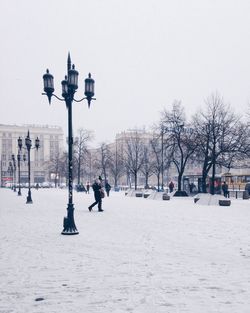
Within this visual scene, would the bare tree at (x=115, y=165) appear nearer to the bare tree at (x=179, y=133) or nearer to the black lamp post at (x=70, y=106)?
the bare tree at (x=179, y=133)

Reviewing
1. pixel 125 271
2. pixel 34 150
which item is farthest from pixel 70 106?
pixel 34 150

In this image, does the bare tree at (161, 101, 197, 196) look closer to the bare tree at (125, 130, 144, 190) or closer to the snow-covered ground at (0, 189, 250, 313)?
the bare tree at (125, 130, 144, 190)

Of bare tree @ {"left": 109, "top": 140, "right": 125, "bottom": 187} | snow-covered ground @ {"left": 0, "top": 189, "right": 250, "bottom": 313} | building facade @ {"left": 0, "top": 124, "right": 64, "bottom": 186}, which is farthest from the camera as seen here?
building facade @ {"left": 0, "top": 124, "right": 64, "bottom": 186}

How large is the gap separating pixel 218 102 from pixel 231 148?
19.6 ft

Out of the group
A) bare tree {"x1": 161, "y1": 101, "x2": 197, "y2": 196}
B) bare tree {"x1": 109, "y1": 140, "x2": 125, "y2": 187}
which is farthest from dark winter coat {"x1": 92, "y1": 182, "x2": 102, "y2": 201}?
bare tree {"x1": 109, "y1": 140, "x2": 125, "y2": 187}

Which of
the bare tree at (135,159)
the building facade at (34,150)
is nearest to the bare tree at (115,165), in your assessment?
the bare tree at (135,159)

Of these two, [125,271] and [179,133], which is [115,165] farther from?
[125,271]

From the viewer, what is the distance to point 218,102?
36.8 m

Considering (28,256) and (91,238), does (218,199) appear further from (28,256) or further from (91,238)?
(28,256)

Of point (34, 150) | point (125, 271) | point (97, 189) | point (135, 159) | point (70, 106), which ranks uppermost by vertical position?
point (34, 150)

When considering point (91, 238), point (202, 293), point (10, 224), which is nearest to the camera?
point (202, 293)

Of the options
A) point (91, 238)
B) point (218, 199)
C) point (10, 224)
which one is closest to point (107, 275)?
point (91, 238)

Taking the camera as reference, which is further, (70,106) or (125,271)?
(70,106)

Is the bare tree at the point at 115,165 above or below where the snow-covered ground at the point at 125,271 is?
above
